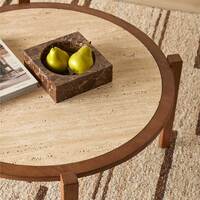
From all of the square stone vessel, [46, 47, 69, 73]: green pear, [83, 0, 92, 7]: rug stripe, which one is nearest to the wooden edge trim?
the square stone vessel

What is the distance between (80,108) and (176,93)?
1.30 feet

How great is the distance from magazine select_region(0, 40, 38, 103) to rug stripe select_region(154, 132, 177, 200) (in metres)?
0.61

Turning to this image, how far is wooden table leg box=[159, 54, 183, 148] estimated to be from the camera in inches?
66.1

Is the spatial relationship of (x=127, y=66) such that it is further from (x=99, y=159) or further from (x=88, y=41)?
(x=99, y=159)

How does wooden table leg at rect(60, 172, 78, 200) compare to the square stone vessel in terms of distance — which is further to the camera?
the square stone vessel

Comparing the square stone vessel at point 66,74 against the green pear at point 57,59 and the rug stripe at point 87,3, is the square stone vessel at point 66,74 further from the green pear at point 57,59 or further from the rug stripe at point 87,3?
the rug stripe at point 87,3

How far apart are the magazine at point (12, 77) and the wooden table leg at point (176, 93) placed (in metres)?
0.45

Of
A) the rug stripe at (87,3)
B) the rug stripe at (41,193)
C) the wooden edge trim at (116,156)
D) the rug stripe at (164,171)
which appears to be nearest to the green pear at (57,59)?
the wooden edge trim at (116,156)

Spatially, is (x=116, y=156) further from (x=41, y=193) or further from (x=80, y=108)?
(x=41, y=193)

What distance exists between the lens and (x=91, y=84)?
1567 millimetres

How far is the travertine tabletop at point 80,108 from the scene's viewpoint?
142 centimetres

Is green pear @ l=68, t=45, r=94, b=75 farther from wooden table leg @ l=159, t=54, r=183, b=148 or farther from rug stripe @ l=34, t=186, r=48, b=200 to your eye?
rug stripe @ l=34, t=186, r=48, b=200

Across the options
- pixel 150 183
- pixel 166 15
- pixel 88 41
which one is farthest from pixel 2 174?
pixel 166 15

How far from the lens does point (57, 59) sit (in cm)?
156
